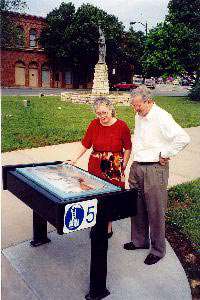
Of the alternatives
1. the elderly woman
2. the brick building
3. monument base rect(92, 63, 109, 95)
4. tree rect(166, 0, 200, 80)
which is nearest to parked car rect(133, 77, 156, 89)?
the brick building

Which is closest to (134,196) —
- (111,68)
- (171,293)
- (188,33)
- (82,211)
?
(82,211)

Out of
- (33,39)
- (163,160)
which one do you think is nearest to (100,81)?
(33,39)

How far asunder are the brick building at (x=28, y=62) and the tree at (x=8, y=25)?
2267 millimetres

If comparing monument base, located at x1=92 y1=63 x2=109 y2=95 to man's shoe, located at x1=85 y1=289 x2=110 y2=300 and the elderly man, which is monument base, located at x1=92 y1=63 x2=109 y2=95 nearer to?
the elderly man

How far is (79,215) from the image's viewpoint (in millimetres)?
2777

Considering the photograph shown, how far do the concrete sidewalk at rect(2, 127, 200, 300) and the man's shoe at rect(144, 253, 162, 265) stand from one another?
48mm

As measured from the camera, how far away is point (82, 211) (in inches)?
110

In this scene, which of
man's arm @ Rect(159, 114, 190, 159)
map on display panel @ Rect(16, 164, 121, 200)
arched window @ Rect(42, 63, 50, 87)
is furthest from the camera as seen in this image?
arched window @ Rect(42, 63, 50, 87)

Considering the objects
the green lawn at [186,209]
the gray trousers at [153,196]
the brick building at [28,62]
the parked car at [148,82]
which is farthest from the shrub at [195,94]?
the gray trousers at [153,196]

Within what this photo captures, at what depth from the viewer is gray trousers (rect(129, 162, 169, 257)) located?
12.1 ft

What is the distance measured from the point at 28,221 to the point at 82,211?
2.22m

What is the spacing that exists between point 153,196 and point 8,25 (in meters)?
37.7

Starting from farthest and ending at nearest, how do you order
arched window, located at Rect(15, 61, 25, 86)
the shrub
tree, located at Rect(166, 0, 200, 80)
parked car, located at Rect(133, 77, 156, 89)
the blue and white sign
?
parked car, located at Rect(133, 77, 156, 89) < arched window, located at Rect(15, 61, 25, 86) < tree, located at Rect(166, 0, 200, 80) < the shrub < the blue and white sign

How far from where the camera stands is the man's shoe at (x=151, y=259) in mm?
3846
